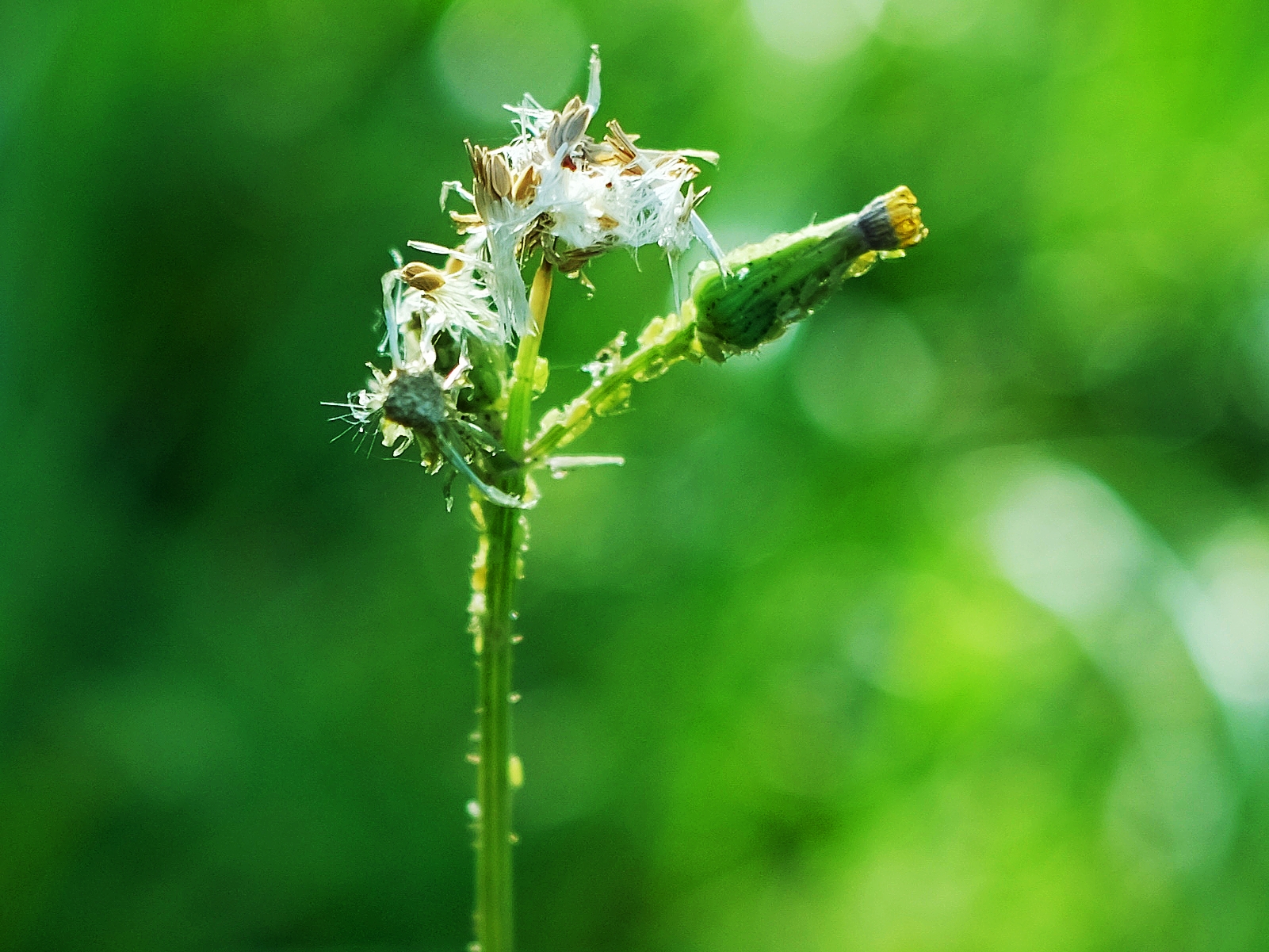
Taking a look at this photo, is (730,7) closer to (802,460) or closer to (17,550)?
(802,460)

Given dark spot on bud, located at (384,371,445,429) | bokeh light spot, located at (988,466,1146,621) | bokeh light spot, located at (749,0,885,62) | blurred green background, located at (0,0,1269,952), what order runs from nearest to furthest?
dark spot on bud, located at (384,371,445,429) → blurred green background, located at (0,0,1269,952) → bokeh light spot, located at (988,466,1146,621) → bokeh light spot, located at (749,0,885,62)

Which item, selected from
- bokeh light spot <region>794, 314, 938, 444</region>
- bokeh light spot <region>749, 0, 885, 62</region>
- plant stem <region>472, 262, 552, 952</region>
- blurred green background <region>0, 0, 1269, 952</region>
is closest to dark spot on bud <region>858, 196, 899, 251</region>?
plant stem <region>472, 262, 552, 952</region>

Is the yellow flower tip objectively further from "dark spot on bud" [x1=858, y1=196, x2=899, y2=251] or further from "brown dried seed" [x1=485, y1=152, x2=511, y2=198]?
"brown dried seed" [x1=485, y1=152, x2=511, y2=198]

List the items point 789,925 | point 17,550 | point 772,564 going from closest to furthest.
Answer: point 789,925, point 17,550, point 772,564

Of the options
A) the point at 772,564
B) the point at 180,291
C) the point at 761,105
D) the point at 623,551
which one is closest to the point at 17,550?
the point at 180,291

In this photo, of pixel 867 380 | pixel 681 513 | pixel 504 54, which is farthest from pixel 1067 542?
pixel 504 54

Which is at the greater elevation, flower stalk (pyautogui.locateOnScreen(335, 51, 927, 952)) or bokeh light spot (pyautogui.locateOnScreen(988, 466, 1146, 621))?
bokeh light spot (pyautogui.locateOnScreen(988, 466, 1146, 621))

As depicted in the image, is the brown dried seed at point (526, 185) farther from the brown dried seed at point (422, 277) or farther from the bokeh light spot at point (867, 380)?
the bokeh light spot at point (867, 380)

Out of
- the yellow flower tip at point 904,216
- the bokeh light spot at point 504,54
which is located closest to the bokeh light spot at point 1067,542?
the bokeh light spot at point 504,54
